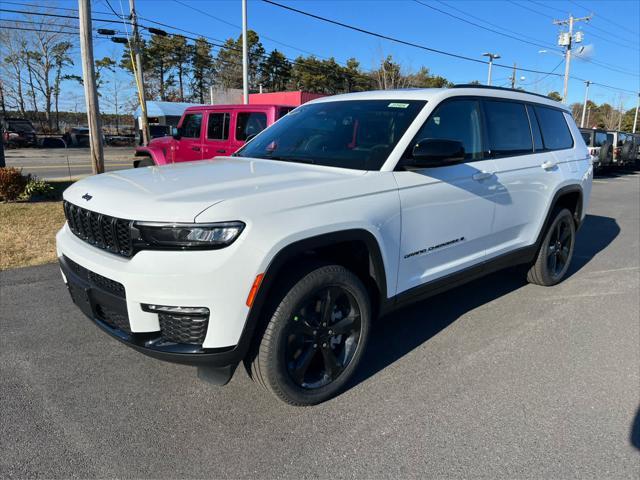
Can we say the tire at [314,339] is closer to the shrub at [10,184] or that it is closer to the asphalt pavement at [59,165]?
the shrub at [10,184]

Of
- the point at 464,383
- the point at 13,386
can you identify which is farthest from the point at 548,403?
the point at 13,386

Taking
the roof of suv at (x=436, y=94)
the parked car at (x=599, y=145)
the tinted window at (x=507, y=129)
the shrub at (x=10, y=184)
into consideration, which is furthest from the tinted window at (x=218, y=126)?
the parked car at (x=599, y=145)

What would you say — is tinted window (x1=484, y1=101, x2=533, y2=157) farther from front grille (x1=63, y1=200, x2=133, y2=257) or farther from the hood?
front grille (x1=63, y1=200, x2=133, y2=257)

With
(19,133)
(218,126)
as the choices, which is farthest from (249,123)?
(19,133)

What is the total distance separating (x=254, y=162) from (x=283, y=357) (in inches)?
58.4

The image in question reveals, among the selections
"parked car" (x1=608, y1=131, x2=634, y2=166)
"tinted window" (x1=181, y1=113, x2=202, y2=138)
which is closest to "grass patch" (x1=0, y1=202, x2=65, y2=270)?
"tinted window" (x1=181, y1=113, x2=202, y2=138)

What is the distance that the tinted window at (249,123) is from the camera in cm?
862

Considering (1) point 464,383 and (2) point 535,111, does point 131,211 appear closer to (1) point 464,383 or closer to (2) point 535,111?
(1) point 464,383

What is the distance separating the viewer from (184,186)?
2.56 meters

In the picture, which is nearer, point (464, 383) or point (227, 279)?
point (227, 279)

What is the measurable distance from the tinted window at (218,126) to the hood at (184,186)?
585 centimetres

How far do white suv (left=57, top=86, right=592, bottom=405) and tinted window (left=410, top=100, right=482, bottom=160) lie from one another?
15 mm

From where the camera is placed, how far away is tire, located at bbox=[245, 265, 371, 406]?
2523 millimetres

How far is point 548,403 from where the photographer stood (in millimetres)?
2896
